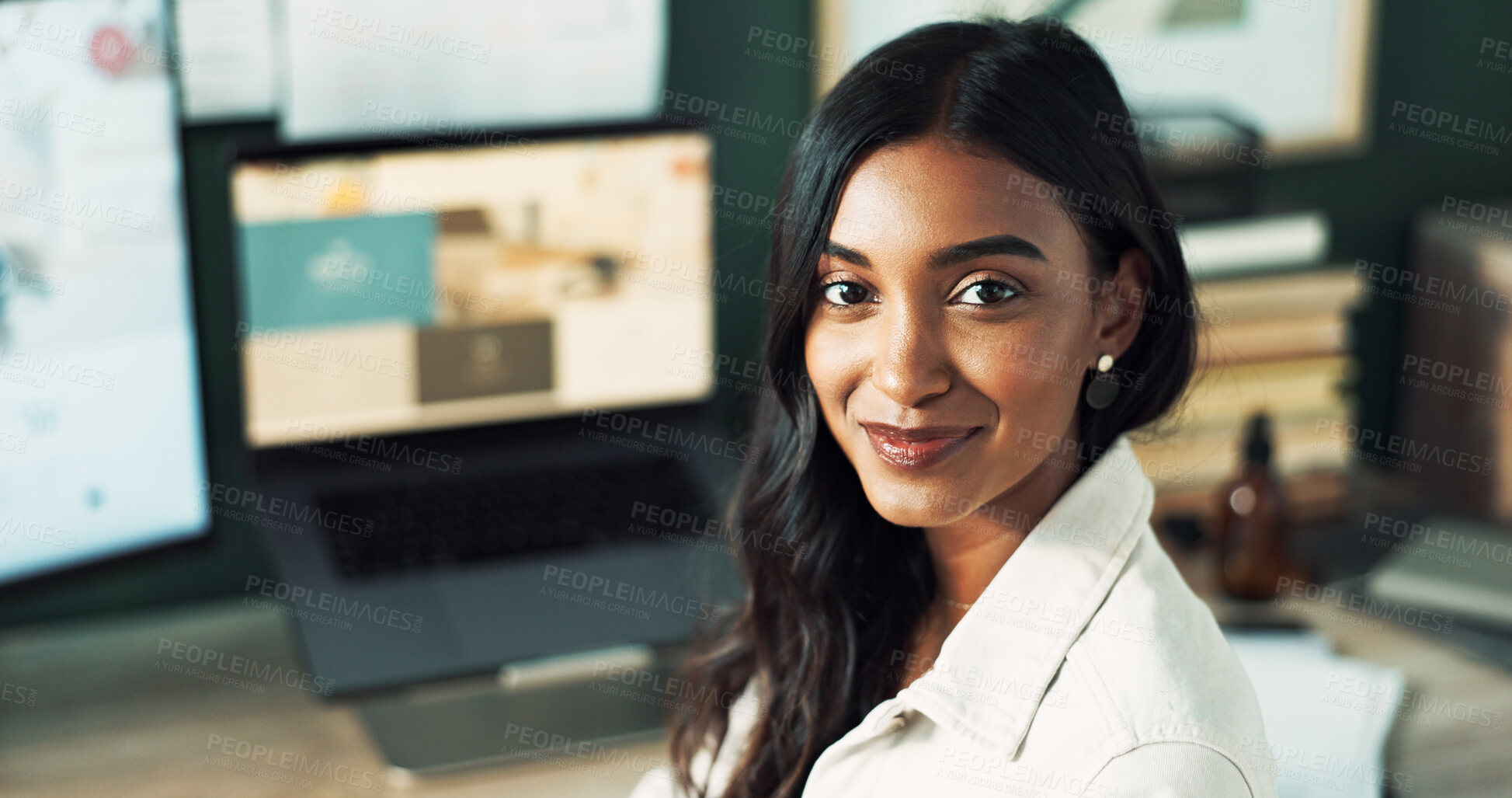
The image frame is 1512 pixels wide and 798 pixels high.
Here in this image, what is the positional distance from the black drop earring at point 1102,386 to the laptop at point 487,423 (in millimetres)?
424

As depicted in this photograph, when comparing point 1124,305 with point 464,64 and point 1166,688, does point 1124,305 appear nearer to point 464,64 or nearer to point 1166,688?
point 1166,688

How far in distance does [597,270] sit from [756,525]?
44 centimetres

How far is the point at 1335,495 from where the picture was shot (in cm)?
148

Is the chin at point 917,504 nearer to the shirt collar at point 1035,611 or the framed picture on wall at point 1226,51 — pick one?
the shirt collar at point 1035,611

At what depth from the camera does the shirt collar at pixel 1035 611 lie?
80 cm

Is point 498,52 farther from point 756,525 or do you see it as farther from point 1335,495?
point 1335,495

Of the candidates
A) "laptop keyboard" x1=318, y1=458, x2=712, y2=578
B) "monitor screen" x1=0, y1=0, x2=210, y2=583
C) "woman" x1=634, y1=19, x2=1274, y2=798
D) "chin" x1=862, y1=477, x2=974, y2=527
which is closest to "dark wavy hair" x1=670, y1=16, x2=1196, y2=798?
"woman" x1=634, y1=19, x2=1274, y2=798

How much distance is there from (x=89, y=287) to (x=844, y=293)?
0.63 meters

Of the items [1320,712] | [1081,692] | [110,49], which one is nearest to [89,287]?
[110,49]

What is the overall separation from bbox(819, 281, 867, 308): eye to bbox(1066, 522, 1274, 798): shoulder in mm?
221

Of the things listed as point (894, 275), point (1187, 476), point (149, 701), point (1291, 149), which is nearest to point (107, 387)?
point (149, 701)

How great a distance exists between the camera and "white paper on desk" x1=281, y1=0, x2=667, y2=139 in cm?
132

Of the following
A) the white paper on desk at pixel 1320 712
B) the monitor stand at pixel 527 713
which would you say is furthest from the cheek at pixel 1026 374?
the monitor stand at pixel 527 713

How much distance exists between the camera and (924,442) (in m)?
0.79
